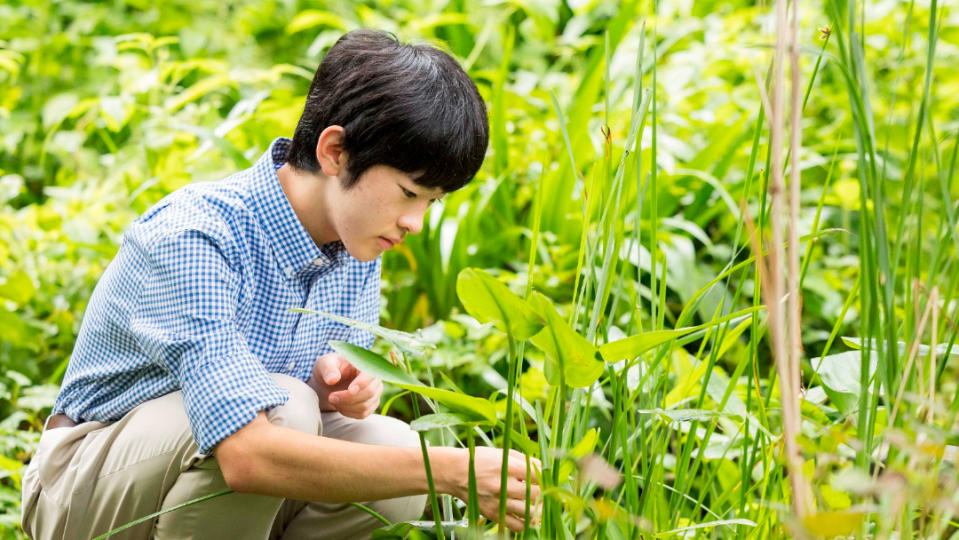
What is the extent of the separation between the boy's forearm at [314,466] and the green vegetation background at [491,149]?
48cm

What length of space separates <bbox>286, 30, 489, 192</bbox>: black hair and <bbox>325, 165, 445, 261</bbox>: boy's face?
0.01 metres

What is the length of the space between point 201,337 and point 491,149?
1.36m

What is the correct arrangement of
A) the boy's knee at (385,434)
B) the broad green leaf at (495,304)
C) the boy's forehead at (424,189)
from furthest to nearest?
the boy's knee at (385,434), the boy's forehead at (424,189), the broad green leaf at (495,304)

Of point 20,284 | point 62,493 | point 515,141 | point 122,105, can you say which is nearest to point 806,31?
point 515,141

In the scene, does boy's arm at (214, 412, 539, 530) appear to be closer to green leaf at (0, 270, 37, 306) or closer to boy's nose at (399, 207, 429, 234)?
boy's nose at (399, 207, 429, 234)

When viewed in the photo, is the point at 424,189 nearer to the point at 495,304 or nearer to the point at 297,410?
the point at 297,410

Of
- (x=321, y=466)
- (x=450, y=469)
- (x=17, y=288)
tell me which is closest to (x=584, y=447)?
(x=450, y=469)

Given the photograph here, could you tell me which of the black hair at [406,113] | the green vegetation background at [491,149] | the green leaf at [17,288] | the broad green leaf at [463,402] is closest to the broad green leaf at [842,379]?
the green vegetation background at [491,149]

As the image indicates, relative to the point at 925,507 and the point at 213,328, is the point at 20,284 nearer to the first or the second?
the point at 213,328

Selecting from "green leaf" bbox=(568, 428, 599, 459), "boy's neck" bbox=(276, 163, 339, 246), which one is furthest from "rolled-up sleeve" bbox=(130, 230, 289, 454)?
"green leaf" bbox=(568, 428, 599, 459)

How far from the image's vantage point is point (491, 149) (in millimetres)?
2311

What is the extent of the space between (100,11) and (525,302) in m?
2.70

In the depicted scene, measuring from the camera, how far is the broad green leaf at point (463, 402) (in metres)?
0.71

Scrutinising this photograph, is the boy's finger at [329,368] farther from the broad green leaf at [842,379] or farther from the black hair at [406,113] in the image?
the broad green leaf at [842,379]
